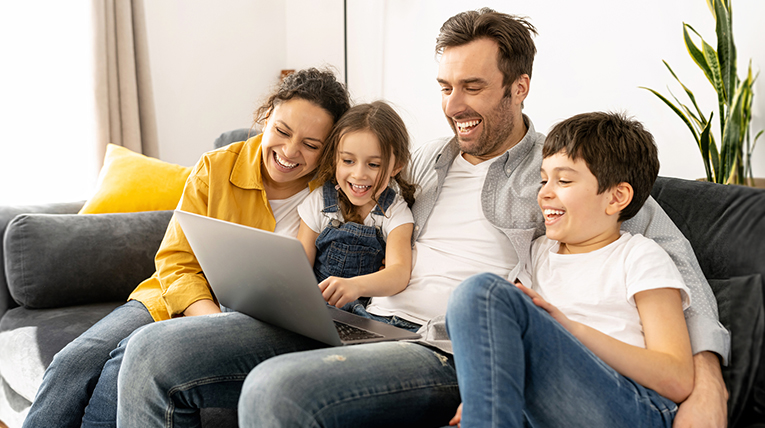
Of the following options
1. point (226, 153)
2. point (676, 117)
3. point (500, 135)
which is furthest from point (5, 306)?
point (676, 117)

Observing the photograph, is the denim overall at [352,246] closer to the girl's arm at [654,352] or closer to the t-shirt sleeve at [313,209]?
the t-shirt sleeve at [313,209]

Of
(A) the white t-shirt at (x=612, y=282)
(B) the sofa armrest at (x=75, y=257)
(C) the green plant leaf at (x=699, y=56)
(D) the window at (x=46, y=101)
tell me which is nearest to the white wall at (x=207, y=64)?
(D) the window at (x=46, y=101)

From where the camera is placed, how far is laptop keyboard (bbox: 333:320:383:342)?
1.10 metres

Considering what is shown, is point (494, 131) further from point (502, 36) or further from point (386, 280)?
point (386, 280)

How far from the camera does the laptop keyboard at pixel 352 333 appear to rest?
3.61 ft

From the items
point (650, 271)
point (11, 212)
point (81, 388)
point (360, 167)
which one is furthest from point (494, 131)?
point (11, 212)

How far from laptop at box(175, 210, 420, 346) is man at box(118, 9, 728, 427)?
50 mm

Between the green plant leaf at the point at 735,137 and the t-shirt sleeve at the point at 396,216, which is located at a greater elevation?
the green plant leaf at the point at 735,137

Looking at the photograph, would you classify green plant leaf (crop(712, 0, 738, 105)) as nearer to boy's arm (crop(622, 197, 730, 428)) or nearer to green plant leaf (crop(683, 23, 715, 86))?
green plant leaf (crop(683, 23, 715, 86))

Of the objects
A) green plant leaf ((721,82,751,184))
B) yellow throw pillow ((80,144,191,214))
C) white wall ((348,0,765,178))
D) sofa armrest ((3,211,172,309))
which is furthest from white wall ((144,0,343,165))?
green plant leaf ((721,82,751,184))

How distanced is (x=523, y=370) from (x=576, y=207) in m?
0.42

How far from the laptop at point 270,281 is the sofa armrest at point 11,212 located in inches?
39.8

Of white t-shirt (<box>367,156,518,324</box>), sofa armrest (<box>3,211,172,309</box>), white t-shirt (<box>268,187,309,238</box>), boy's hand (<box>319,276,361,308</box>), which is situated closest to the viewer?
boy's hand (<box>319,276,361,308</box>)

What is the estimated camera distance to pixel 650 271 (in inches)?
40.7
